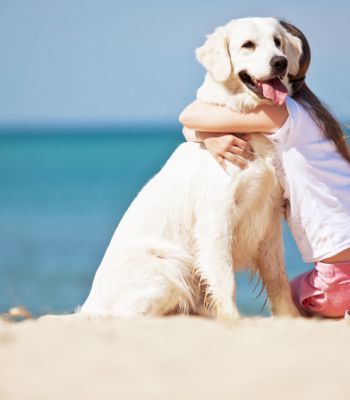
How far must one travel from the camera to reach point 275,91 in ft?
15.5

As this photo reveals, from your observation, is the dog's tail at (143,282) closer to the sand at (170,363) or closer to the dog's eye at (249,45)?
the sand at (170,363)

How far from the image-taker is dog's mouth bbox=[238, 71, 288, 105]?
470 cm

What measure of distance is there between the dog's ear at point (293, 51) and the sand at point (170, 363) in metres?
1.97

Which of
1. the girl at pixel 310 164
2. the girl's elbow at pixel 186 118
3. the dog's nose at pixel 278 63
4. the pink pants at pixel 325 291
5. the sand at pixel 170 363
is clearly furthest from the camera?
the girl's elbow at pixel 186 118

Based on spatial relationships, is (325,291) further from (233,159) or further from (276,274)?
(233,159)

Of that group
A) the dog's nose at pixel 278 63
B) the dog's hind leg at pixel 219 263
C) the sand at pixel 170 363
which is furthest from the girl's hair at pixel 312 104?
the sand at pixel 170 363

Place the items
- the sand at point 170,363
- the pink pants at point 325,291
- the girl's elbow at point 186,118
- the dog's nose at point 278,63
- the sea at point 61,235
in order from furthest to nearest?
the sea at point 61,235, the girl's elbow at point 186,118, the pink pants at point 325,291, the dog's nose at point 278,63, the sand at point 170,363

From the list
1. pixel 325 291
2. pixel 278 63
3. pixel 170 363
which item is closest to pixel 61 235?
pixel 325 291

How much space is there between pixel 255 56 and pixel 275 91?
25 centimetres

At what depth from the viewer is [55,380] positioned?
2797mm

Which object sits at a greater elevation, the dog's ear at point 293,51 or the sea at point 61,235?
the dog's ear at point 293,51

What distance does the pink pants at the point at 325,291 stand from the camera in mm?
4844

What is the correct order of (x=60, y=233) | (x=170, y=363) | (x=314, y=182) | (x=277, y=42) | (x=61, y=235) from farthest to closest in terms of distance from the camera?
(x=60, y=233) < (x=61, y=235) < (x=277, y=42) < (x=314, y=182) < (x=170, y=363)

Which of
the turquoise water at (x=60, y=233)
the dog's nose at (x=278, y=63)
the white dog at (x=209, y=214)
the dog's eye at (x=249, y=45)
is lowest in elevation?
the turquoise water at (x=60, y=233)
